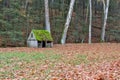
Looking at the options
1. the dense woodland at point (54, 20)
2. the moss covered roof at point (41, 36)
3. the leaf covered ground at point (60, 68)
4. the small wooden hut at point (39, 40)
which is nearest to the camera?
the leaf covered ground at point (60, 68)

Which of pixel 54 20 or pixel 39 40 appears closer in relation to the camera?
pixel 39 40

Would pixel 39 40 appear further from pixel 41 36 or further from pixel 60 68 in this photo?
pixel 60 68

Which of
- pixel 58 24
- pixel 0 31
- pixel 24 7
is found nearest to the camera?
pixel 0 31

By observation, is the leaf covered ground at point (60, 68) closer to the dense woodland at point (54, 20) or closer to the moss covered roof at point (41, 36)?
the moss covered roof at point (41, 36)

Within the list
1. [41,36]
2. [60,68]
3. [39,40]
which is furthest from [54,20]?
[60,68]

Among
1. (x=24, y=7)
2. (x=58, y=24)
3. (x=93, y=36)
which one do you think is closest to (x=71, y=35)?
(x=58, y=24)

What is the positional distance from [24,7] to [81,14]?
1171 cm

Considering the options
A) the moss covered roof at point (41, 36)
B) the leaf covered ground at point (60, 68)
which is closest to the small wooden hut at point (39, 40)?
the moss covered roof at point (41, 36)

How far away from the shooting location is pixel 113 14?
134 ft

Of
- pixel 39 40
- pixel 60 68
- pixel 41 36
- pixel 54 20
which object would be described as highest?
pixel 54 20

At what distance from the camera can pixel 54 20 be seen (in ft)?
110

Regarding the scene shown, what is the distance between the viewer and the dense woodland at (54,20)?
24438mm

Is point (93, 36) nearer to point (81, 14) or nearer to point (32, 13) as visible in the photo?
point (81, 14)

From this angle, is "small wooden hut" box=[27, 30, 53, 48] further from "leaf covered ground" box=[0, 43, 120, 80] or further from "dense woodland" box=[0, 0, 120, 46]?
"leaf covered ground" box=[0, 43, 120, 80]
